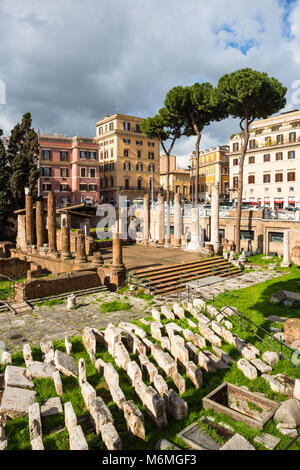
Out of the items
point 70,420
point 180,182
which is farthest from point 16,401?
point 180,182

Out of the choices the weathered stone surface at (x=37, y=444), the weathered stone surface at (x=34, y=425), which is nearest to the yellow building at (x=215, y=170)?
the weathered stone surface at (x=34, y=425)

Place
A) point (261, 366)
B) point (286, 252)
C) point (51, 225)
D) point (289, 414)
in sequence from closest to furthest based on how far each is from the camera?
point (289, 414) → point (261, 366) → point (286, 252) → point (51, 225)

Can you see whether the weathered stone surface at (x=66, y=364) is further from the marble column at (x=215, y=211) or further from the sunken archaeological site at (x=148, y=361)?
the marble column at (x=215, y=211)

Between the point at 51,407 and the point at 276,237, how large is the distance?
24151 millimetres

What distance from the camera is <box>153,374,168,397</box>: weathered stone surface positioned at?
7.13 meters

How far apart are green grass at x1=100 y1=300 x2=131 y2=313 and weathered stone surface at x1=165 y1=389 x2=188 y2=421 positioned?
7813mm

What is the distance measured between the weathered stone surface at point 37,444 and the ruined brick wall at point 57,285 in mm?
10468

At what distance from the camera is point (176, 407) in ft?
21.7

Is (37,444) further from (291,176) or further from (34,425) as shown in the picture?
(291,176)

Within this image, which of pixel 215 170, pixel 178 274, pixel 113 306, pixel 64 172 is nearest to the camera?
pixel 113 306

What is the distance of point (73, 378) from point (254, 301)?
976 centimetres

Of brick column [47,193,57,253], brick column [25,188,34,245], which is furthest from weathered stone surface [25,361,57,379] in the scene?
brick column [25,188,34,245]
